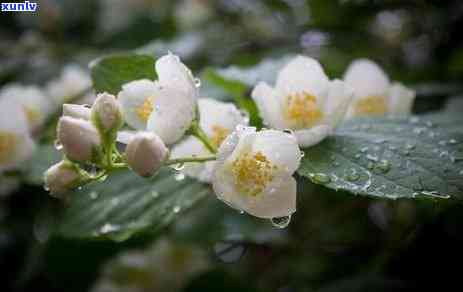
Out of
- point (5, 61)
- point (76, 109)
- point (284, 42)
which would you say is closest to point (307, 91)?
point (76, 109)

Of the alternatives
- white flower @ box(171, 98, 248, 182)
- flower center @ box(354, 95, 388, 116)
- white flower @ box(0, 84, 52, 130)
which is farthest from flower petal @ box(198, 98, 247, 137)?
white flower @ box(0, 84, 52, 130)

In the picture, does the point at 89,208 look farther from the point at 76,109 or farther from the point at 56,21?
the point at 56,21

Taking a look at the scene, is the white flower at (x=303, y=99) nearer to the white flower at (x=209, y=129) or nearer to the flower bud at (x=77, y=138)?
the white flower at (x=209, y=129)

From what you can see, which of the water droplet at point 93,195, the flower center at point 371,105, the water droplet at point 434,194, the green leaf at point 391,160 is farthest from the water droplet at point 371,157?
the water droplet at point 93,195

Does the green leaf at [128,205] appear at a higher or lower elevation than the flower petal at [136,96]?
lower

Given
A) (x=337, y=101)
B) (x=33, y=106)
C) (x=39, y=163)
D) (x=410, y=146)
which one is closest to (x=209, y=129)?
(x=337, y=101)

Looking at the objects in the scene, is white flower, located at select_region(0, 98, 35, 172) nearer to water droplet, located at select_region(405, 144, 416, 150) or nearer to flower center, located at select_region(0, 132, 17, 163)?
flower center, located at select_region(0, 132, 17, 163)
